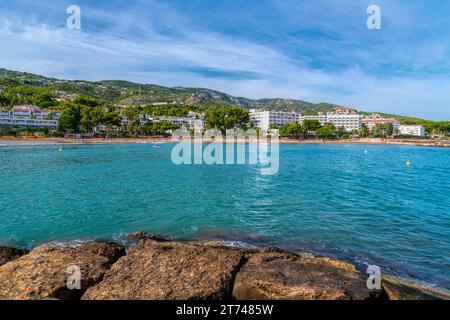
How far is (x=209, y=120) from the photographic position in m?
125

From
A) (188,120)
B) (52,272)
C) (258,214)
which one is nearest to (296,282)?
(52,272)

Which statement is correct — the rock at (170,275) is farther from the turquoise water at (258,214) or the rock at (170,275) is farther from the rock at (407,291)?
the turquoise water at (258,214)

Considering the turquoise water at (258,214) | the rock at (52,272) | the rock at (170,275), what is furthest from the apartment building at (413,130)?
the rock at (52,272)

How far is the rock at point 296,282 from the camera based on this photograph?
621cm

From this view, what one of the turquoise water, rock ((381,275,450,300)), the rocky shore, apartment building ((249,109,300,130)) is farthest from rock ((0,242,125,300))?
apartment building ((249,109,300,130))

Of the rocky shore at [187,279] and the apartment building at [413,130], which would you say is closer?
the rocky shore at [187,279]

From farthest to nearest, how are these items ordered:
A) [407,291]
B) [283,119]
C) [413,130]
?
[283,119]
[413,130]
[407,291]

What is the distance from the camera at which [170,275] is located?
6.75 m

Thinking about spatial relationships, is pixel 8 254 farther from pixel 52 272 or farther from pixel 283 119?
pixel 283 119

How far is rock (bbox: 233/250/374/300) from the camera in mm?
6207

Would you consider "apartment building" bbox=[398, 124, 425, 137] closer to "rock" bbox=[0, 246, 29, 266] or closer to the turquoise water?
the turquoise water

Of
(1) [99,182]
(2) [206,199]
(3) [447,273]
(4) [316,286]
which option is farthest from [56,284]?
(1) [99,182]

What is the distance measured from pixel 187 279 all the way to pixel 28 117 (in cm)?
12479

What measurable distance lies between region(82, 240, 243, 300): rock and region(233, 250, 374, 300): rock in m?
0.36
